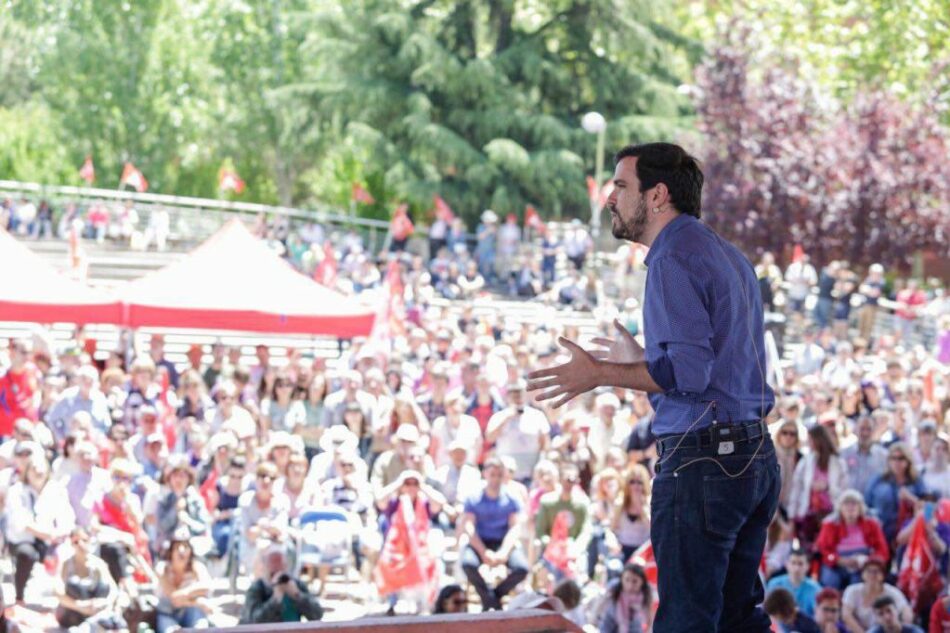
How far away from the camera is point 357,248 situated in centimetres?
2772

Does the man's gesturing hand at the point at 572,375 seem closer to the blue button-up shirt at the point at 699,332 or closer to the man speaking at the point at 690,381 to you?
the man speaking at the point at 690,381

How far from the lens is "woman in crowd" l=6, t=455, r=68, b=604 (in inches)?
388

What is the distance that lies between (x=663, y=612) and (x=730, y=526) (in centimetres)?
24

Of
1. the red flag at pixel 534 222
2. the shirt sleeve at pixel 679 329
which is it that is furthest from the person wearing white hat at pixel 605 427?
the red flag at pixel 534 222

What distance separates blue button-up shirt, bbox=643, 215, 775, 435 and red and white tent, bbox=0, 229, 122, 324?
9340 millimetres

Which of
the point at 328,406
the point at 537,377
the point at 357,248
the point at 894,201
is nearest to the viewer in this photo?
the point at 537,377

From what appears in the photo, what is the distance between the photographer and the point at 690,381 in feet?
11.2

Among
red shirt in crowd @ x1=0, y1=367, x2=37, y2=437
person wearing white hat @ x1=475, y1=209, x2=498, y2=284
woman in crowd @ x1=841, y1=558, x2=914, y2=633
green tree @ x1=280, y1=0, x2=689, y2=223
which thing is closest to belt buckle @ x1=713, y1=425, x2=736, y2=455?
woman in crowd @ x1=841, y1=558, x2=914, y2=633

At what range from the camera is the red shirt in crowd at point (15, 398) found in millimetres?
12312

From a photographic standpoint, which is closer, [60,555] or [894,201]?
[60,555]

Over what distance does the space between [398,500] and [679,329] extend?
725 centimetres

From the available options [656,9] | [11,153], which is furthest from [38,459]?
[11,153]

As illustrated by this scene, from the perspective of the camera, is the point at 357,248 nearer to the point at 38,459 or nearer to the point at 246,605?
the point at 38,459

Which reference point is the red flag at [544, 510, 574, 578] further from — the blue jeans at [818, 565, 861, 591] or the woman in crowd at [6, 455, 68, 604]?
the woman in crowd at [6, 455, 68, 604]
